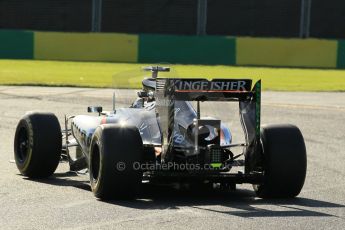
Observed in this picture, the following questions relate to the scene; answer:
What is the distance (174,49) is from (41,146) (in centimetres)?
2327

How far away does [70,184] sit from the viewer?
971 cm

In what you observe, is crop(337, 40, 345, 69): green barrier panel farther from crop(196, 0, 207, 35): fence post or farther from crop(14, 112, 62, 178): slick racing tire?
crop(14, 112, 62, 178): slick racing tire

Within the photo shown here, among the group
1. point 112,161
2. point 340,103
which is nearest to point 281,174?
point 112,161

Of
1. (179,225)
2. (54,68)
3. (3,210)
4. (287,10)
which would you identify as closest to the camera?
(179,225)

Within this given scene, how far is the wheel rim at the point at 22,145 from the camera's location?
33.6ft

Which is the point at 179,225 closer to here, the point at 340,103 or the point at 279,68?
the point at 340,103

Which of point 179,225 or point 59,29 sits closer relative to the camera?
point 179,225

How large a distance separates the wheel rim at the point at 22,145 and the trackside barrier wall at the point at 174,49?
2232 centimetres

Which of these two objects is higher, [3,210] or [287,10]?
[287,10]

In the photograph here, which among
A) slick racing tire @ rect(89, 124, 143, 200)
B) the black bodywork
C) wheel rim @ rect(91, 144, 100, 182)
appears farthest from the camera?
wheel rim @ rect(91, 144, 100, 182)

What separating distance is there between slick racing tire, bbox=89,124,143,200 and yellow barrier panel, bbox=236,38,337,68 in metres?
24.6

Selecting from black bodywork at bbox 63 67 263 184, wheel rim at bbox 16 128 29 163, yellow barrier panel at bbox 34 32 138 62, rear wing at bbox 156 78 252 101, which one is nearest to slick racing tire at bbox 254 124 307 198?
black bodywork at bbox 63 67 263 184

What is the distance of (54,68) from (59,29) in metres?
12.2

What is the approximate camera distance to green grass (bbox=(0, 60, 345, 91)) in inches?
947
